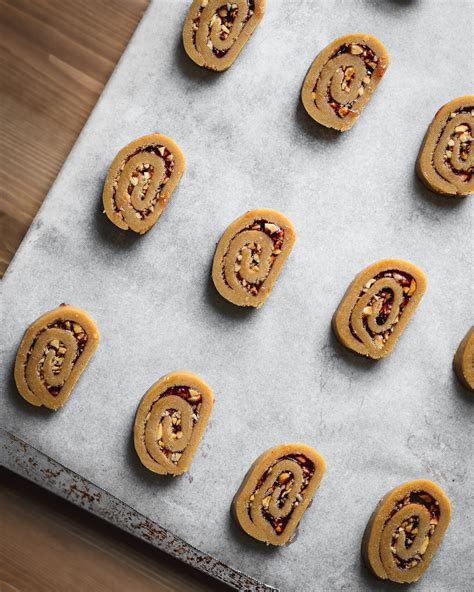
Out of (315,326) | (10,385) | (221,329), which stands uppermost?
(315,326)

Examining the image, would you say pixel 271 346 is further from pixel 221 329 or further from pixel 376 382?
pixel 376 382

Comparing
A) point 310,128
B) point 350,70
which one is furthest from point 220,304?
point 350,70

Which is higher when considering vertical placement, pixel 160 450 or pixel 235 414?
pixel 235 414

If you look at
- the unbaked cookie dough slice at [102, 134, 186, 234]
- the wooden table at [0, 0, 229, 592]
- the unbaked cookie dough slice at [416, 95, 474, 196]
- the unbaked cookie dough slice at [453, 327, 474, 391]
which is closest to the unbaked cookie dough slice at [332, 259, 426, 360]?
the unbaked cookie dough slice at [453, 327, 474, 391]

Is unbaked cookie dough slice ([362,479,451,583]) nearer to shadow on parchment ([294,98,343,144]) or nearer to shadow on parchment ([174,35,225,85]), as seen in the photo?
shadow on parchment ([294,98,343,144])

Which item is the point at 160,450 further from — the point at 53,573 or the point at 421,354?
the point at 421,354

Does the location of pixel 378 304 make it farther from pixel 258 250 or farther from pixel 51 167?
pixel 51 167

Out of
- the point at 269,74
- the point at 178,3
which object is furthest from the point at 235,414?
the point at 178,3
